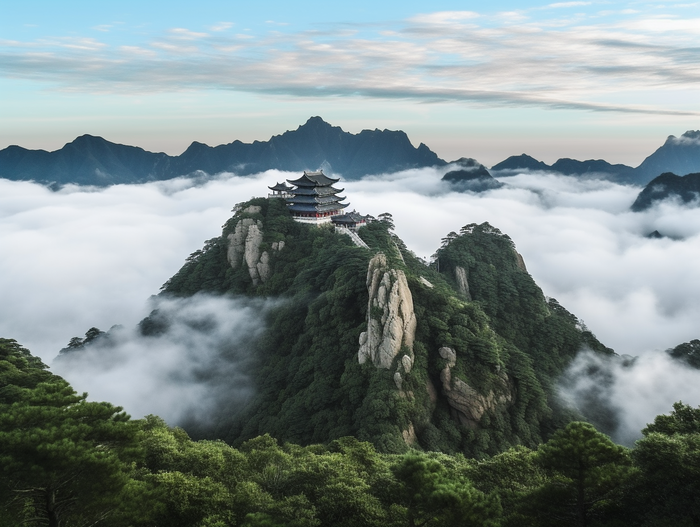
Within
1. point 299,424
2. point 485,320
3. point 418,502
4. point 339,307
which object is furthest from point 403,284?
point 418,502

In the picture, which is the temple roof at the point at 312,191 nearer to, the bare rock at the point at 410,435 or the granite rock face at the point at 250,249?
the granite rock face at the point at 250,249

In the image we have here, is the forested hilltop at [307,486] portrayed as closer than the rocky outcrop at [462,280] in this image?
Yes

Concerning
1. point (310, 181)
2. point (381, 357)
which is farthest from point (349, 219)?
point (381, 357)

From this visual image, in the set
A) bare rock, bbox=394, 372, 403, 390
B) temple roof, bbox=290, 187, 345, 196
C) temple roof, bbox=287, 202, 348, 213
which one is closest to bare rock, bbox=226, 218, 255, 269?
temple roof, bbox=287, 202, 348, 213

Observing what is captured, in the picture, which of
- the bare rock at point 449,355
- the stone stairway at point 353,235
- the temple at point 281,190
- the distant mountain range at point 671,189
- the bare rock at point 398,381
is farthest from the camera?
the distant mountain range at point 671,189

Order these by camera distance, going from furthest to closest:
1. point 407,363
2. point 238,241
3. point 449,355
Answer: point 238,241, point 449,355, point 407,363

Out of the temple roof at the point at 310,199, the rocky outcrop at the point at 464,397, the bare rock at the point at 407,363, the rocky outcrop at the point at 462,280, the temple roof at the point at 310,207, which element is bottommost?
the rocky outcrop at the point at 464,397

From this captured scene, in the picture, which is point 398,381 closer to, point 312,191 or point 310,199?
point 310,199

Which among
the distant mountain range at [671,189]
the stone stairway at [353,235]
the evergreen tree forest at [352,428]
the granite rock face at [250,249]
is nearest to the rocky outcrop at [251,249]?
the granite rock face at [250,249]
